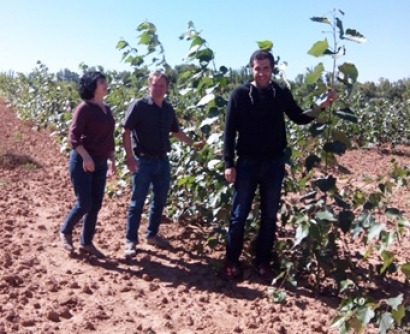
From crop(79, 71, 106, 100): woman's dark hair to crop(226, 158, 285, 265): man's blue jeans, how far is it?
4.01 feet

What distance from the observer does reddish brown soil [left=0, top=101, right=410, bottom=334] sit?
9.85ft

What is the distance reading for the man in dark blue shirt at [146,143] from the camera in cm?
Answer: 389

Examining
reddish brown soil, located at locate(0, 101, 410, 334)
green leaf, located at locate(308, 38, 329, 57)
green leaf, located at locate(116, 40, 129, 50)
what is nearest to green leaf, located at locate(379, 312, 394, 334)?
reddish brown soil, located at locate(0, 101, 410, 334)

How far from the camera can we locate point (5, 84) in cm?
2380

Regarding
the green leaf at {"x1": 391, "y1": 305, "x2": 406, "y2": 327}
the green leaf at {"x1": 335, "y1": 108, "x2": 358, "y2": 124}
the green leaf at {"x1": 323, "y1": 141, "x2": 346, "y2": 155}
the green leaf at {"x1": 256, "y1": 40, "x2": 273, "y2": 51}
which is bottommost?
the green leaf at {"x1": 391, "y1": 305, "x2": 406, "y2": 327}

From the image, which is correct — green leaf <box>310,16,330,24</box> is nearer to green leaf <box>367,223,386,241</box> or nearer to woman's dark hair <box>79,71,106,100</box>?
green leaf <box>367,223,386,241</box>

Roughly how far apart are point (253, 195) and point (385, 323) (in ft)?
5.14

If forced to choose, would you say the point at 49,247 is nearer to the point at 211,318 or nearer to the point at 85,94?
the point at 85,94

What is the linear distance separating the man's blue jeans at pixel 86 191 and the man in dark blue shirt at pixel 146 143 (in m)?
0.25

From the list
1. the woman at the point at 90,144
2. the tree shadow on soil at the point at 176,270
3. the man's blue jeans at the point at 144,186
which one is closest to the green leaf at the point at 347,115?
the tree shadow on soil at the point at 176,270

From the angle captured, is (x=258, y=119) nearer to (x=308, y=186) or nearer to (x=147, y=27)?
(x=308, y=186)

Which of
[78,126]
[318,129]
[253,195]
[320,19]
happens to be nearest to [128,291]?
[253,195]

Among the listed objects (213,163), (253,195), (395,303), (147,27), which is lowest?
(395,303)

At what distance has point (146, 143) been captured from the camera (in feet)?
13.0
